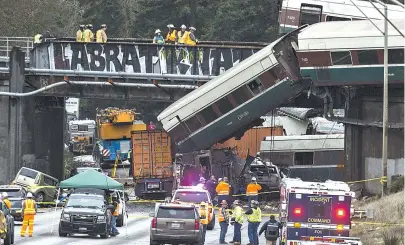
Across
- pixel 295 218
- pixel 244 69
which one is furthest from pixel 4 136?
pixel 295 218

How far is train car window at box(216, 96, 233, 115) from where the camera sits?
51281 mm

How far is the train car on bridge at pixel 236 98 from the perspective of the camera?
50219 millimetres

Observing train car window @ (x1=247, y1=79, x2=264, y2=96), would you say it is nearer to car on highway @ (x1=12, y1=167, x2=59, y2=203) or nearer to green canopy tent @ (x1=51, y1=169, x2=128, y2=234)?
green canopy tent @ (x1=51, y1=169, x2=128, y2=234)

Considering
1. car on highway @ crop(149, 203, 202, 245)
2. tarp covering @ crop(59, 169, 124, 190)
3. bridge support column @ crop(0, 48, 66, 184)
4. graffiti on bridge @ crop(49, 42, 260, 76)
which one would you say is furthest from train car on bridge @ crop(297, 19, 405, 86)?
bridge support column @ crop(0, 48, 66, 184)

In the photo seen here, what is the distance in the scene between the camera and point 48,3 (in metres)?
87.9

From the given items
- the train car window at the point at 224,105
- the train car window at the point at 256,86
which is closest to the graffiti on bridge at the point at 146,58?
the train car window at the point at 224,105

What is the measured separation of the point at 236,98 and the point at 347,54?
523 centimetres

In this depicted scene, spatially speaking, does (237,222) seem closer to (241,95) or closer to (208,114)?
(241,95)

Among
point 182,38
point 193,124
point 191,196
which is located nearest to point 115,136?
point 182,38

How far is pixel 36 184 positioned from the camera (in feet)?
176

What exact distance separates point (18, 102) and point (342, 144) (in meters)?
15.6

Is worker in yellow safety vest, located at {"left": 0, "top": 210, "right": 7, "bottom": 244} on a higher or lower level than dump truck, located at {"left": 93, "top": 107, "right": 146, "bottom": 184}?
lower

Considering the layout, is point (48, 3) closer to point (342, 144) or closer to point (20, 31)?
point (20, 31)

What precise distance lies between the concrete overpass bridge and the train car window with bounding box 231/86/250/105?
3.02m
